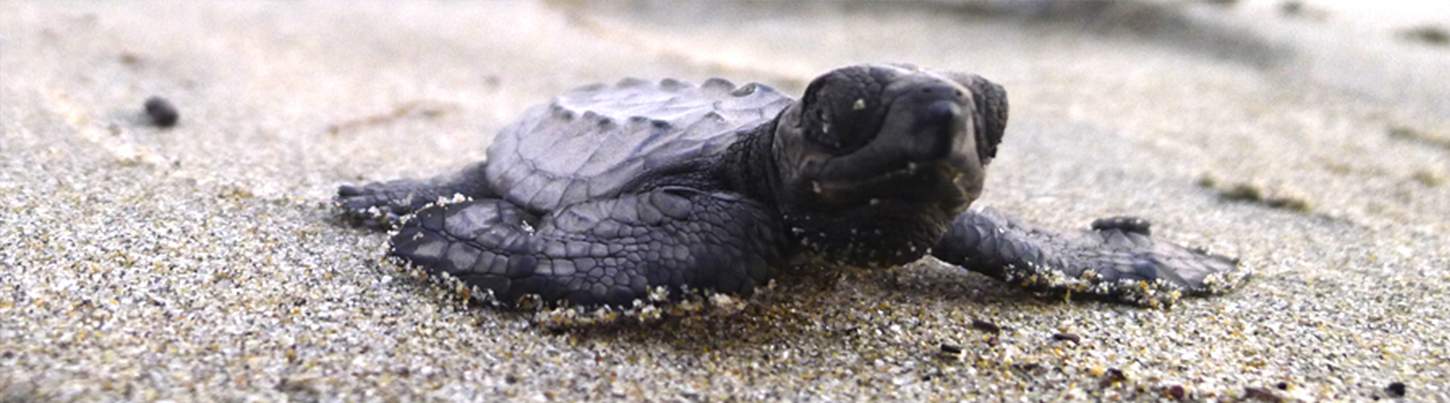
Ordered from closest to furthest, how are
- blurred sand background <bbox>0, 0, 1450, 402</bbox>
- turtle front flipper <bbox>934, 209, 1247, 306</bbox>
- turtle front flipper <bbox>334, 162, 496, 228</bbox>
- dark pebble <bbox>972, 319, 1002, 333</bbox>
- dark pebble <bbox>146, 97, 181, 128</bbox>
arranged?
blurred sand background <bbox>0, 0, 1450, 402</bbox> → dark pebble <bbox>972, 319, 1002, 333</bbox> → turtle front flipper <bbox>934, 209, 1247, 306</bbox> → turtle front flipper <bbox>334, 162, 496, 228</bbox> → dark pebble <bbox>146, 97, 181, 128</bbox>

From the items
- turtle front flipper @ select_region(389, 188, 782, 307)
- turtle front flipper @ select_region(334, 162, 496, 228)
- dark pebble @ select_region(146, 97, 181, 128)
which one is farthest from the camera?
dark pebble @ select_region(146, 97, 181, 128)

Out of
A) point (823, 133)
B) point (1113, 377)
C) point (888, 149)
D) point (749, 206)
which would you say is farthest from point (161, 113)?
point (1113, 377)

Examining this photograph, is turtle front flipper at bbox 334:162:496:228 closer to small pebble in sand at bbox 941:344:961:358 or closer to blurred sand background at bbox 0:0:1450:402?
blurred sand background at bbox 0:0:1450:402

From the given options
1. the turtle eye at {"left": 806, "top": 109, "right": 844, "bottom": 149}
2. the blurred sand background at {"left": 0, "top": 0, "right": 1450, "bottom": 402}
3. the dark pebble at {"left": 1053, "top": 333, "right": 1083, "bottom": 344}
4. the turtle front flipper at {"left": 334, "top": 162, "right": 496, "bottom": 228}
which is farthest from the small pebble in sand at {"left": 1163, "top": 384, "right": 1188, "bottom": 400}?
the turtle front flipper at {"left": 334, "top": 162, "right": 496, "bottom": 228}

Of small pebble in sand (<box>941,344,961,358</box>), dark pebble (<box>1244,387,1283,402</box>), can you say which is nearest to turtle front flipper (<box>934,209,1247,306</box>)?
small pebble in sand (<box>941,344,961,358</box>)

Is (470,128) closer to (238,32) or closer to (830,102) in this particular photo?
(238,32)

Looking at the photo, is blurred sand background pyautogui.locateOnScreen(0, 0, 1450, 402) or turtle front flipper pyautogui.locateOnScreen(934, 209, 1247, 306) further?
turtle front flipper pyautogui.locateOnScreen(934, 209, 1247, 306)

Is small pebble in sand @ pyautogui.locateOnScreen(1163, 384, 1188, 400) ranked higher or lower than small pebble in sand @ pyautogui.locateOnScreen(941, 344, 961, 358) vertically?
lower

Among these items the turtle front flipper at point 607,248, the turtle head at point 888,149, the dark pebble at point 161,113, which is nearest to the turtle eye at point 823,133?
the turtle head at point 888,149

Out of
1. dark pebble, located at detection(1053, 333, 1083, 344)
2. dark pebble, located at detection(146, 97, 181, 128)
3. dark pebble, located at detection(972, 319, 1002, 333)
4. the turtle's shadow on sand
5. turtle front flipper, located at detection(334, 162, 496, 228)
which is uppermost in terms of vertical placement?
dark pebble, located at detection(146, 97, 181, 128)
